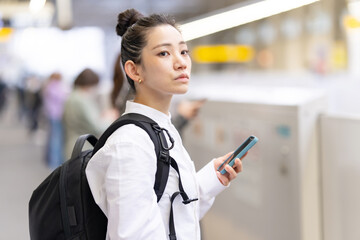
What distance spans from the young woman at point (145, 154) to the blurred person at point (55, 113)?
6.45 metres

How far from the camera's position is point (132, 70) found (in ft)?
4.58

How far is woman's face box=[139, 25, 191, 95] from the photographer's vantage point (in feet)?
4.38

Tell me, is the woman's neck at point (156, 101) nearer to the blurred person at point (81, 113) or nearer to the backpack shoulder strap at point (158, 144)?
the backpack shoulder strap at point (158, 144)

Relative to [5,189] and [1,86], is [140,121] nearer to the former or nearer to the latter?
[5,189]

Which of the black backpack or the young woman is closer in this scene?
the young woman

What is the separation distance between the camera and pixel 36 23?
12961 mm

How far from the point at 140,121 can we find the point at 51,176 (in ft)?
1.13

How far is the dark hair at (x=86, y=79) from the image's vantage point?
13.4 ft

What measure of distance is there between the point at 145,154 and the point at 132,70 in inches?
11.8

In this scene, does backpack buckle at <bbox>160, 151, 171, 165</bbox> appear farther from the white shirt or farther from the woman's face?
the woman's face

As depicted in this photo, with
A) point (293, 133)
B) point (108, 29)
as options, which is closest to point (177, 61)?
point (293, 133)

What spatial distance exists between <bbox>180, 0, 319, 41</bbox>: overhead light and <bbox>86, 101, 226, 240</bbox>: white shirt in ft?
2.75

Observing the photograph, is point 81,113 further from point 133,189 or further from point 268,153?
point 133,189

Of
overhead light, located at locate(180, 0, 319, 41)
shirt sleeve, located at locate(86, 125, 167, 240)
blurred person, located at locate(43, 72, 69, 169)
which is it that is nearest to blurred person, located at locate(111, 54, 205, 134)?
overhead light, located at locate(180, 0, 319, 41)
